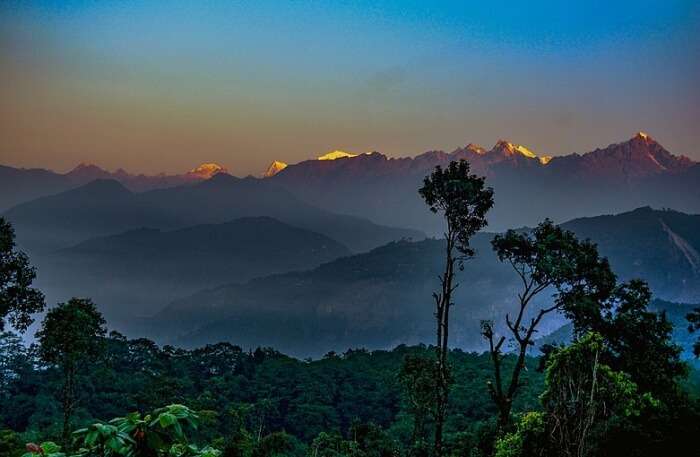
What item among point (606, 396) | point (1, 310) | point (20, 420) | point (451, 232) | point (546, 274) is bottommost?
point (20, 420)

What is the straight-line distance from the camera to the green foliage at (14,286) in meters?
23.8

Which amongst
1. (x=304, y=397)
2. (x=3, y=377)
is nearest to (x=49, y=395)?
(x=3, y=377)

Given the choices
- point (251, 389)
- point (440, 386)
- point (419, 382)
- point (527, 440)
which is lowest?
point (251, 389)

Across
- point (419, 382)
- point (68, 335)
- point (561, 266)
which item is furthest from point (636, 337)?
point (68, 335)

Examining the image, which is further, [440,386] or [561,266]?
[561,266]

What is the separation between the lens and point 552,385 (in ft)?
39.7

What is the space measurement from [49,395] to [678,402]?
57842 millimetres

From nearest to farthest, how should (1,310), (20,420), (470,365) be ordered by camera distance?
(1,310)
(20,420)
(470,365)

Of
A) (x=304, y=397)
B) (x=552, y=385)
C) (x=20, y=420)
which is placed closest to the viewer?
(x=552, y=385)

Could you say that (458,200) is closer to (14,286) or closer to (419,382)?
(419,382)

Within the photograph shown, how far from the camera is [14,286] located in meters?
24.2

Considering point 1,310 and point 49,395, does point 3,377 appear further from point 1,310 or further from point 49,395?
point 1,310

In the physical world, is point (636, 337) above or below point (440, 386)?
above

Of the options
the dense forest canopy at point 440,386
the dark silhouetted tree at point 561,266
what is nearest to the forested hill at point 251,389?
the dense forest canopy at point 440,386
